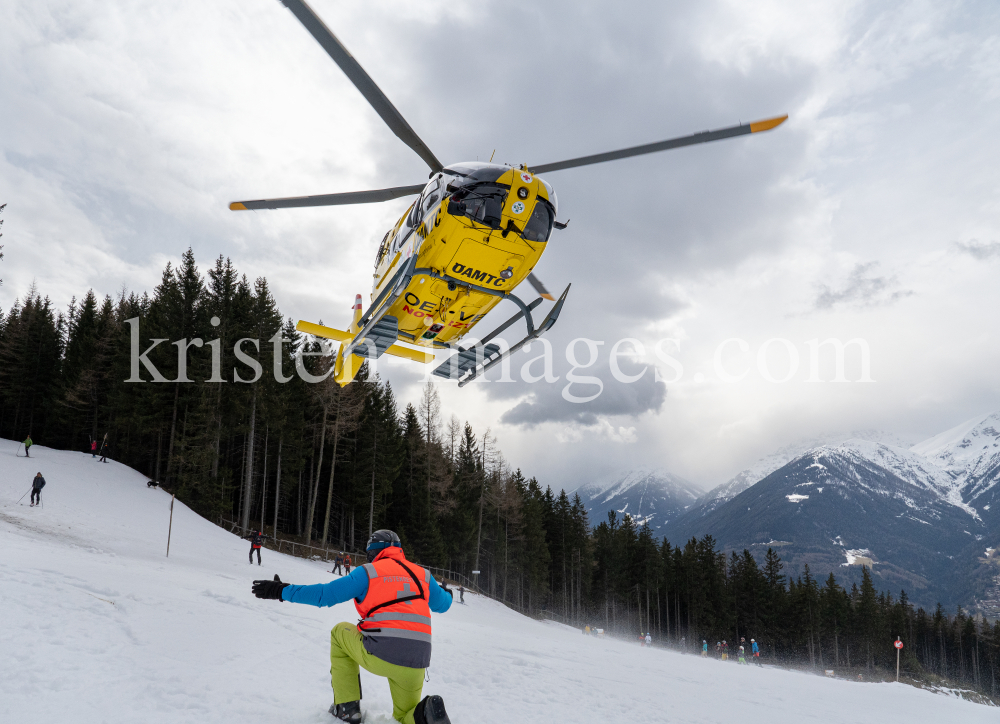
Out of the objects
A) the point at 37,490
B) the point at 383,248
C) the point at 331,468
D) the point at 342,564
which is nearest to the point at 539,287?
the point at 383,248

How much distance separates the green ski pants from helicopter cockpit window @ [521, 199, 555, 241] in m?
6.27

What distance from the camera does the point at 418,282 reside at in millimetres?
9602

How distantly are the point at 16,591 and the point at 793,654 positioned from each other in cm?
7679

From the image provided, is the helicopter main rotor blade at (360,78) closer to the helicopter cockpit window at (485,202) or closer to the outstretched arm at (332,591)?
the helicopter cockpit window at (485,202)

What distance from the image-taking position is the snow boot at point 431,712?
3600mm

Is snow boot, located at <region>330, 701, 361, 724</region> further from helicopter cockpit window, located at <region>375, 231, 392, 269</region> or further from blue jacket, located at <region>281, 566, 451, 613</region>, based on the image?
helicopter cockpit window, located at <region>375, 231, 392, 269</region>

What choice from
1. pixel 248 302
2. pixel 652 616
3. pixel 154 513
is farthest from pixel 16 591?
pixel 652 616

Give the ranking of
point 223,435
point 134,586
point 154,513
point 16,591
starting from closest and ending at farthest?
point 16,591 → point 134,586 → point 154,513 → point 223,435

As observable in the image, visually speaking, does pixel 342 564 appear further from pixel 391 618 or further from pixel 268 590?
pixel 391 618

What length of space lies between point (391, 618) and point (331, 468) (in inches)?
1302

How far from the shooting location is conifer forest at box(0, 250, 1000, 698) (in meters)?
30.0

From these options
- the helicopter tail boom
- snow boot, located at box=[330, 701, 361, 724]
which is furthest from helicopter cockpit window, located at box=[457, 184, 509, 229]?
snow boot, located at box=[330, 701, 361, 724]

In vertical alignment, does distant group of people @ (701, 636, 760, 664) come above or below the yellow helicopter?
below

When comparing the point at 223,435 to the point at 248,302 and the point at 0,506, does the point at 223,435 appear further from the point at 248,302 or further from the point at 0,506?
the point at 0,506
